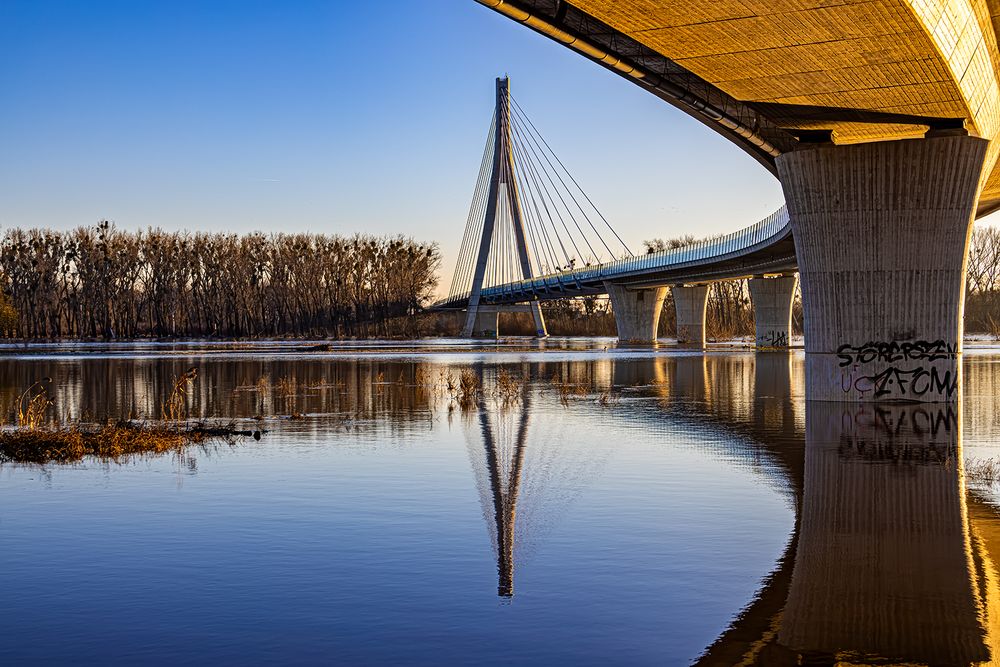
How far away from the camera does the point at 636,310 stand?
376ft

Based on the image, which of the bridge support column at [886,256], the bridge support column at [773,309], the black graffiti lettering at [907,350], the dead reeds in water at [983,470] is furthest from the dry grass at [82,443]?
the bridge support column at [773,309]

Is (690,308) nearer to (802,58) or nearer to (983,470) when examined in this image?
(802,58)

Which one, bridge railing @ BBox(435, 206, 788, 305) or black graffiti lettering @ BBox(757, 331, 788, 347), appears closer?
bridge railing @ BBox(435, 206, 788, 305)

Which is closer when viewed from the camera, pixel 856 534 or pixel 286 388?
pixel 856 534

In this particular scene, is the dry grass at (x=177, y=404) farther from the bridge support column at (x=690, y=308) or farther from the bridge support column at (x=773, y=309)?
the bridge support column at (x=690, y=308)

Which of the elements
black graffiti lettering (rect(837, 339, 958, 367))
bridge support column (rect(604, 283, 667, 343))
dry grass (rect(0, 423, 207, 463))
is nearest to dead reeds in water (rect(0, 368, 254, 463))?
dry grass (rect(0, 423, 207, 463))

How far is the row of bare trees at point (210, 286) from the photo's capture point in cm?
13150

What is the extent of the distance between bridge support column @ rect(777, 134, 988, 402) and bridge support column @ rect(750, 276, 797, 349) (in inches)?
2507

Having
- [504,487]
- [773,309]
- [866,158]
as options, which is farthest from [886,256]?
[773,309]

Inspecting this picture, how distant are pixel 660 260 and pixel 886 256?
67.9 m

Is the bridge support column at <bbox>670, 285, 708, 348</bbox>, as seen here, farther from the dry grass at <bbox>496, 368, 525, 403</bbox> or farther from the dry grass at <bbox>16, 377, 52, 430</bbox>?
the dry grass at <bbox>16, 377, 52, 430</bbox>

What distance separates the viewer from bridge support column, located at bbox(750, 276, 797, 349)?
9532 centimetres

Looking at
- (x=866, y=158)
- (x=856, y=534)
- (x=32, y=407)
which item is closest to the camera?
(x=856, y=534)

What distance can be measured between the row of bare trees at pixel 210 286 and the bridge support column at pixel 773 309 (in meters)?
63.0
